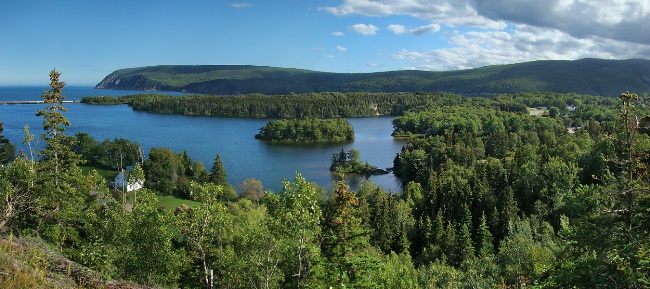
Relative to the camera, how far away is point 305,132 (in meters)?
78.7

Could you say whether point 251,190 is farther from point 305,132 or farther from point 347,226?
point 305,132

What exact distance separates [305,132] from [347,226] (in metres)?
67.9

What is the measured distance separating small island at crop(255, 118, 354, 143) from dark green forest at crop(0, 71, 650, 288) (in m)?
35.7

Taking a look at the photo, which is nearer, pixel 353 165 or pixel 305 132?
pixel 353 165

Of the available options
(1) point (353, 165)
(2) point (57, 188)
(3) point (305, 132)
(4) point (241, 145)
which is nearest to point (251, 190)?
(1) point (353, 165)

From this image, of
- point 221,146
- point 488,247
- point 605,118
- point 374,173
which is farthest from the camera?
point 605,118

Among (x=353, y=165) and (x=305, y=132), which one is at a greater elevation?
(x=305, y=132)

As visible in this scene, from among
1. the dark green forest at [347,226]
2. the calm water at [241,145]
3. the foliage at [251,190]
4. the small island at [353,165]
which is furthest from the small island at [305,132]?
the foliage at [251,190]

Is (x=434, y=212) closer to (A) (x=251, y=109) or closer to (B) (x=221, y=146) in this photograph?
(B) (x=221, y=146)

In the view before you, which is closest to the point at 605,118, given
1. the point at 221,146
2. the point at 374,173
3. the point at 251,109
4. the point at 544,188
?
the point at 374,173

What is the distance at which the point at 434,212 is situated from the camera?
3188 centimetres

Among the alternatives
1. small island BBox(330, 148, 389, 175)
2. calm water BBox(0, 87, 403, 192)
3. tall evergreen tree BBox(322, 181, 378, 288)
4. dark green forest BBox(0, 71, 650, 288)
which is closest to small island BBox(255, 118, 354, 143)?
calm water BBox(0, 87, 403, 192)

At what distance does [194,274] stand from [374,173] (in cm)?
3933

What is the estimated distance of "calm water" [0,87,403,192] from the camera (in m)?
49.2
